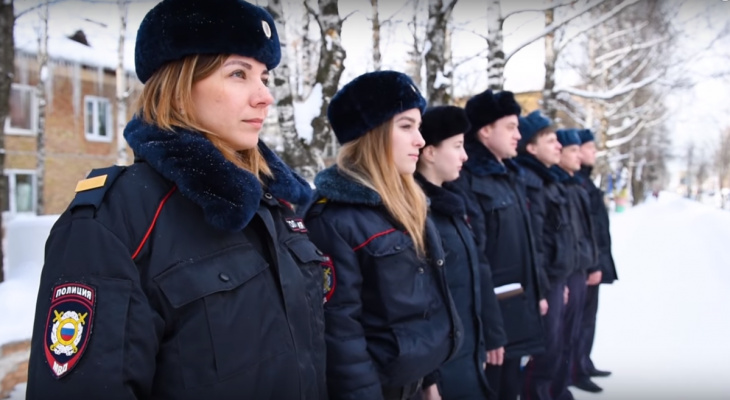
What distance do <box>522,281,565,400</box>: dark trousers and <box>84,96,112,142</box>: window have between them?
20.0 m

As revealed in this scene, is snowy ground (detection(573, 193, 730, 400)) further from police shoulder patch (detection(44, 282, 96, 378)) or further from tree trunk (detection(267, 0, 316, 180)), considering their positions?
police shoulder patch (detection(44, 282, 96, 378))

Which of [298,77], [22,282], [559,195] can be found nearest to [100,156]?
[298,77]

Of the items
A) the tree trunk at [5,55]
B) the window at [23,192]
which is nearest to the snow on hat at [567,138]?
the tree trunk at [5,55]

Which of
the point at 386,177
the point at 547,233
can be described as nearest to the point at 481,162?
the point at 547,233

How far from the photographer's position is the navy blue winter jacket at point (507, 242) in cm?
321

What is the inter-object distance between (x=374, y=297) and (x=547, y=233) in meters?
2.52

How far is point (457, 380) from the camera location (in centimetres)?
245

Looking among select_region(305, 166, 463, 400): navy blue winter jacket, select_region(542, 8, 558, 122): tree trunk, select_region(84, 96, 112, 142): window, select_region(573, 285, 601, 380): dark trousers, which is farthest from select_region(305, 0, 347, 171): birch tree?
select_region(84, 96, 112, 142): window

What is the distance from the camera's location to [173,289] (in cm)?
114

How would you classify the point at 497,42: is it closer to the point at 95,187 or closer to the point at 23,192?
the point at 95,187

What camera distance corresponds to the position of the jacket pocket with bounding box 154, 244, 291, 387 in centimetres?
115

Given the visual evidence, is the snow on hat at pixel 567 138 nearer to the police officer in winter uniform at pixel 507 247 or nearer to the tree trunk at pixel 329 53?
the police officer in winter uniform at pixel 507 247

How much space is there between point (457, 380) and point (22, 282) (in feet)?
13.8

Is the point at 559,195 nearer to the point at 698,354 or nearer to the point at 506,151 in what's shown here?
the point at 506,151
